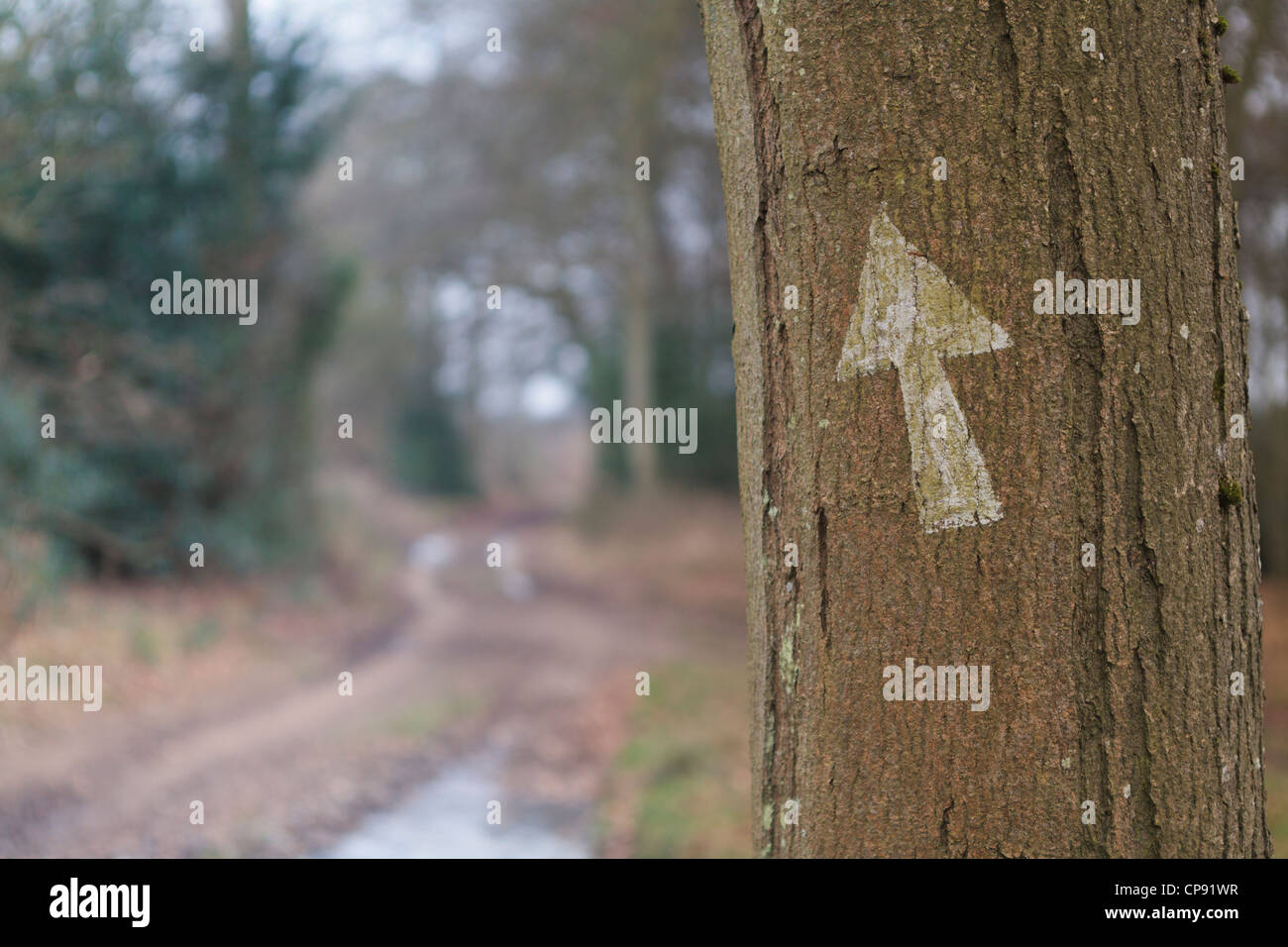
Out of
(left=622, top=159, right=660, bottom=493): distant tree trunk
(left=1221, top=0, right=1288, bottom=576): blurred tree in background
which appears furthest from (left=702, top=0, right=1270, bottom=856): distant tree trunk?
(left=622, top=159, right=660, bottom=493): distant tree trunk

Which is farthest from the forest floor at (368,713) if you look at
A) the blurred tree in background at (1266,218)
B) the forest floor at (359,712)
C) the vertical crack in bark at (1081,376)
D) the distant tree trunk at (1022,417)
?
the vertical crack in bark at (1081,376)

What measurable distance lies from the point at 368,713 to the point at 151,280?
5962 millimetres

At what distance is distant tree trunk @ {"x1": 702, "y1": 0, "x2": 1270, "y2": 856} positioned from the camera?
145 centimetres

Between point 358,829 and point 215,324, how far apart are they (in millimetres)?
7896

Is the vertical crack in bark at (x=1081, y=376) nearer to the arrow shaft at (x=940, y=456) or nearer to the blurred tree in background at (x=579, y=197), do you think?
the arrow shaft at (x=940, y=456)

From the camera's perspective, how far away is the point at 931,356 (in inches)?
57.8

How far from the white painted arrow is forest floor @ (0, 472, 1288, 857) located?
471 cm

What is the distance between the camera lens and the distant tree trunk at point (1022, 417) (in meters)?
1.45

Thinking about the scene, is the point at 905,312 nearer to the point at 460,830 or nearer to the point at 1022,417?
the point at 1022,417

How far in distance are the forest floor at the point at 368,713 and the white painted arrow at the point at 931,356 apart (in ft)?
15.5

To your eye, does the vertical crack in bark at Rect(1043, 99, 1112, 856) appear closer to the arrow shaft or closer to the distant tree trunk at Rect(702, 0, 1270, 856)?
the distant tree trunk at Rect(702, 0, 1270, 856)

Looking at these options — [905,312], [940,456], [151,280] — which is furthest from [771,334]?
[151,280]

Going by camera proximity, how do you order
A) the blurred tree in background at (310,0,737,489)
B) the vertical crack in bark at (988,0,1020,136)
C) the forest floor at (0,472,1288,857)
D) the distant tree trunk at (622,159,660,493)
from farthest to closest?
the distant tree trunk at (622,159,660,493) → the blurred tree in background at (310,0,737,489) → the forest floor at (0,472,1288,857) → the vertical crack in bark at (988,0,1020,136)
